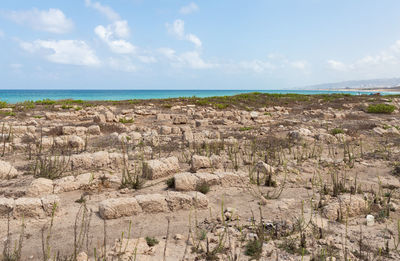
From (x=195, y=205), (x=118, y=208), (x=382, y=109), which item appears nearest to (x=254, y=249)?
(x=195, y=205)

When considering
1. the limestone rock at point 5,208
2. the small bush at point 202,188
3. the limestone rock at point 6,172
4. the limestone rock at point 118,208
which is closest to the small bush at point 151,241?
the limestone rock at point 118,208

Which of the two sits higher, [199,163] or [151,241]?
[199,163]

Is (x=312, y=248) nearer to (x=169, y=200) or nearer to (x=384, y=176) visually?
(x=169, y=200)

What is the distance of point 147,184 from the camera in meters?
5.28

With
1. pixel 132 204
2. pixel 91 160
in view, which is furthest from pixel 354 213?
pixel 91 160

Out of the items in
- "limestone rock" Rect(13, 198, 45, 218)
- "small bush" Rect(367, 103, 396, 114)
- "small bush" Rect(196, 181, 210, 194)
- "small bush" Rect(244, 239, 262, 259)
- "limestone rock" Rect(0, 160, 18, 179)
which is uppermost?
"small bush" Rect(367, 103, 396, 114)

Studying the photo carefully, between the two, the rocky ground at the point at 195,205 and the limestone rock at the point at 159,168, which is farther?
the limestone rock at the point at 159,168

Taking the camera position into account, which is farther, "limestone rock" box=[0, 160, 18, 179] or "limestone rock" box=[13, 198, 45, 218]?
"limestone rock" box=[0, 160, 18, 179]

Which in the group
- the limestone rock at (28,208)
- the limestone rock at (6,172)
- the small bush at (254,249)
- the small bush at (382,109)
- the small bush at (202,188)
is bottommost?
the small bush at (254,249)

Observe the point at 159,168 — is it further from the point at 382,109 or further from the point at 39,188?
the point at 382,109

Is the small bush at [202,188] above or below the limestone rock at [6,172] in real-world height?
below

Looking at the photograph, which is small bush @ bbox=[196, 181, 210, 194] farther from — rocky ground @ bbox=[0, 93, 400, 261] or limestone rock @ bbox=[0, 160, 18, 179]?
limestone rock @ bbox=[0, 160, 18, 179]

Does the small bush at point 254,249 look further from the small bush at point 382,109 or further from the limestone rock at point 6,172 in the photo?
the small bush at point 382,109

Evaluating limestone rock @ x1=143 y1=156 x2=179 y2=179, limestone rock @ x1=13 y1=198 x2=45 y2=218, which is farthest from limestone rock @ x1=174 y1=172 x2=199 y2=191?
limestone rock @ x1=13 y1=198 x2=45 y2=218
